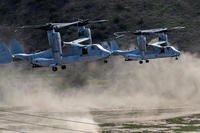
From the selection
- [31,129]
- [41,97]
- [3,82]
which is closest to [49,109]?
[41,97]

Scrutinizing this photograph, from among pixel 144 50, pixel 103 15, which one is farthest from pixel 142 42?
pixel 103 15

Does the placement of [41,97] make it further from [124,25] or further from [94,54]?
[124,25]

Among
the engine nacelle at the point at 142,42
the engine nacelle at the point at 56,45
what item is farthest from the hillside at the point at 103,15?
the engine nacelle at the point at 56,45

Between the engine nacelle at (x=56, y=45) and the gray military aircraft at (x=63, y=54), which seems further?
the gray military aircraft at (x=63, y=54)

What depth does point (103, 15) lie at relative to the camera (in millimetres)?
154250

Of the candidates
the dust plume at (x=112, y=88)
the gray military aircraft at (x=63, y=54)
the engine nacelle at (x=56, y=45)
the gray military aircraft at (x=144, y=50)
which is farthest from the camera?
the gray military aircraft at (x=144, y=50)

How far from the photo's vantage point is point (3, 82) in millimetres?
113500

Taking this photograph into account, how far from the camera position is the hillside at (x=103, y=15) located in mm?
146750

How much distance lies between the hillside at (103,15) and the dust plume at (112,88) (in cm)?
2152

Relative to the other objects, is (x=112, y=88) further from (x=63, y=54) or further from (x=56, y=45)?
(x=56, y=45)

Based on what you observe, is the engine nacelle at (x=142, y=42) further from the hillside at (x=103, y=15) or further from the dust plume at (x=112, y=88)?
the hillside at (x=103, y=15)

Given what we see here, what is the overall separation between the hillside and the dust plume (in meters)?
21.5

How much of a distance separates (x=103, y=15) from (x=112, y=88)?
46.9 meters

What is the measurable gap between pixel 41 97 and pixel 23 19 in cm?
6157
